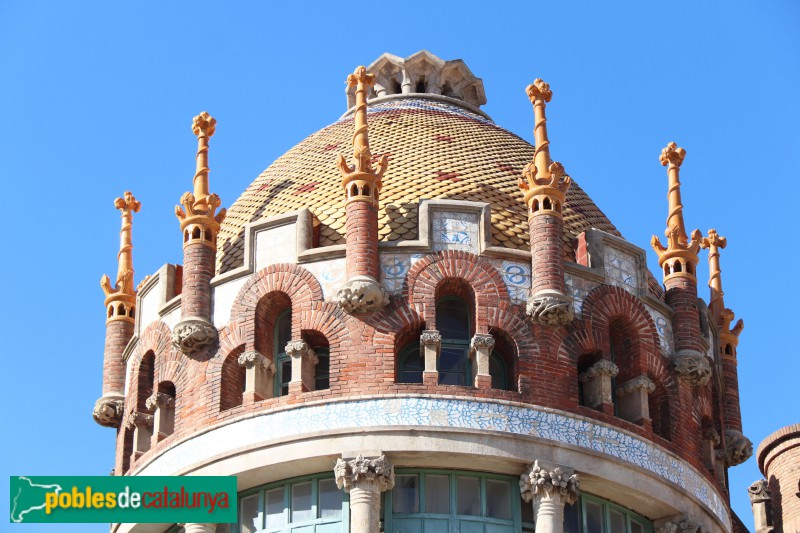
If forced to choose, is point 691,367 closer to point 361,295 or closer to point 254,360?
point 361,295

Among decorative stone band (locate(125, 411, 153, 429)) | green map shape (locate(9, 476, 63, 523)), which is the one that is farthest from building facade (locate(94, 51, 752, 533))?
green map shape (locate(9, 476, 63, 523))

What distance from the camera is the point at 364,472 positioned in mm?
33594

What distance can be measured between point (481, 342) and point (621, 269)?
3.30m

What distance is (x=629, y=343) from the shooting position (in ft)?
120

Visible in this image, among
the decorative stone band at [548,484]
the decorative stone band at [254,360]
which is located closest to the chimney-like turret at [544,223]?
the decorative stone band at [548,484]

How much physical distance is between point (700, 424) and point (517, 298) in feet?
13.2

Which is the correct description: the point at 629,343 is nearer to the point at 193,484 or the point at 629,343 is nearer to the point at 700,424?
the point at 700,424

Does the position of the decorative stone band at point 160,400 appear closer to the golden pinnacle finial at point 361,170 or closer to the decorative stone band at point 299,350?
the decorative stone band at point 299,350

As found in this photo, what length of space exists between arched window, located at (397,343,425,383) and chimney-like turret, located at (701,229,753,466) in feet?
20.3

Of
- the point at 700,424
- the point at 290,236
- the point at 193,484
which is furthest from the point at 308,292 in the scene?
the point at 700,424

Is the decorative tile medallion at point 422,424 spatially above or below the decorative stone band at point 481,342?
below

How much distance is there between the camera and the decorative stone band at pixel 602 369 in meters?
35.6

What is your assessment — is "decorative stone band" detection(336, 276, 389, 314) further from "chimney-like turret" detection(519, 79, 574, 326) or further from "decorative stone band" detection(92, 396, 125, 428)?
"decorative stone band" detection(92, 396, 125, 428)

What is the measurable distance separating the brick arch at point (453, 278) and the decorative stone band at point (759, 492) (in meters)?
7.85
